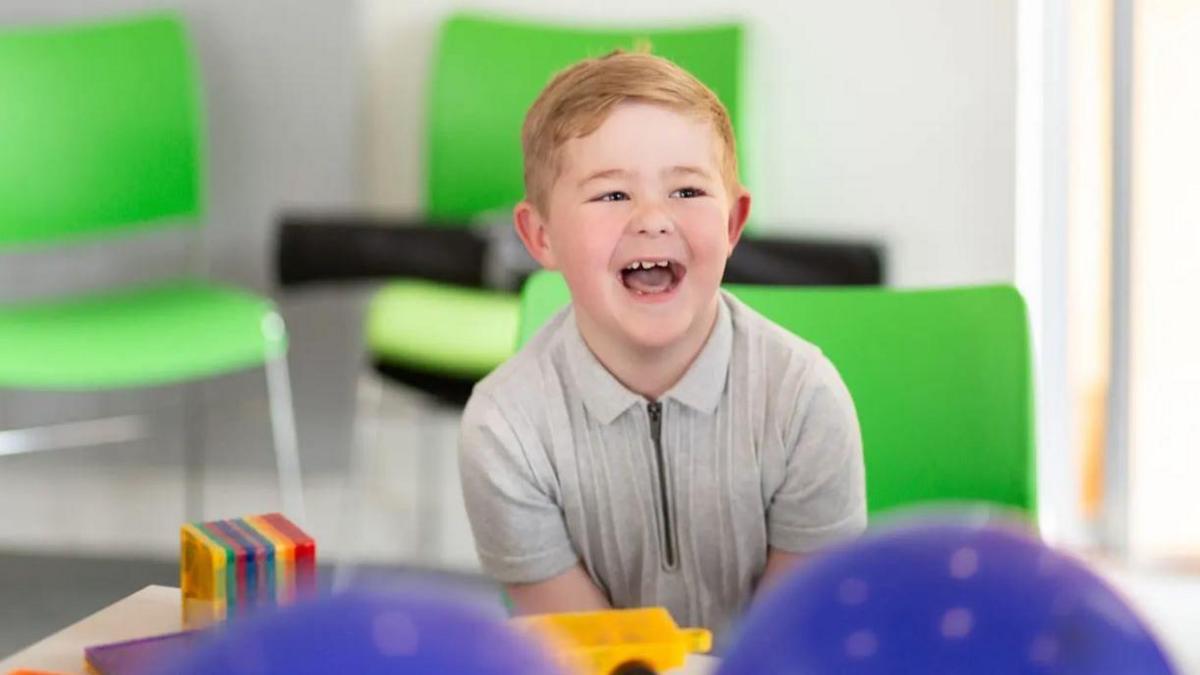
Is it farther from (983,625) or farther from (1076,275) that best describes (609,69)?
(1076,275)

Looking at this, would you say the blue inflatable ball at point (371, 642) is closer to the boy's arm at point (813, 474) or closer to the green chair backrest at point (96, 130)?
the boy's arm at point (813, 474)

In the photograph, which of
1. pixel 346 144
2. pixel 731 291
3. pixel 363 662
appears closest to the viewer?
pixel 363 662

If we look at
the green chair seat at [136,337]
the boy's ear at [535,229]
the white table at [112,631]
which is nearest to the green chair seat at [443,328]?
the green chair seat at [136,337]

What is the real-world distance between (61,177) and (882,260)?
1441 millimetres

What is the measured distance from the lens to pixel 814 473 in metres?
1.55

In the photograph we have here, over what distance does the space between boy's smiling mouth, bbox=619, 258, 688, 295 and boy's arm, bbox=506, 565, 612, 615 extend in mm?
233

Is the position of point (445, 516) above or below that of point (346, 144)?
below

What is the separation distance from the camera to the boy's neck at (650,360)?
1.54 meters

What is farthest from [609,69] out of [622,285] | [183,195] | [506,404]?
[183,195]

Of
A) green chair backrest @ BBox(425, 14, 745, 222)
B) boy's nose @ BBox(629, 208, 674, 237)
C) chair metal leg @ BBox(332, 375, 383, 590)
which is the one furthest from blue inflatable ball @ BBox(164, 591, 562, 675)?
chair metal leg @ BBox(332, 375, 383, 590)

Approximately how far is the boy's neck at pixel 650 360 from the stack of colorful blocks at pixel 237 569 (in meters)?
0.32

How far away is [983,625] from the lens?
67 cm

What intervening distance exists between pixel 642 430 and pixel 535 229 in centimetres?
18

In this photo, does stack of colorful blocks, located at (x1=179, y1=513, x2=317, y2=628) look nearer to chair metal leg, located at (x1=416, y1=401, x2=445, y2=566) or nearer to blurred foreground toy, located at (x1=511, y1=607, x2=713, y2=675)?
blurred foreground toy, located at (x1=511, y1=607, x2=713, y2=675)
